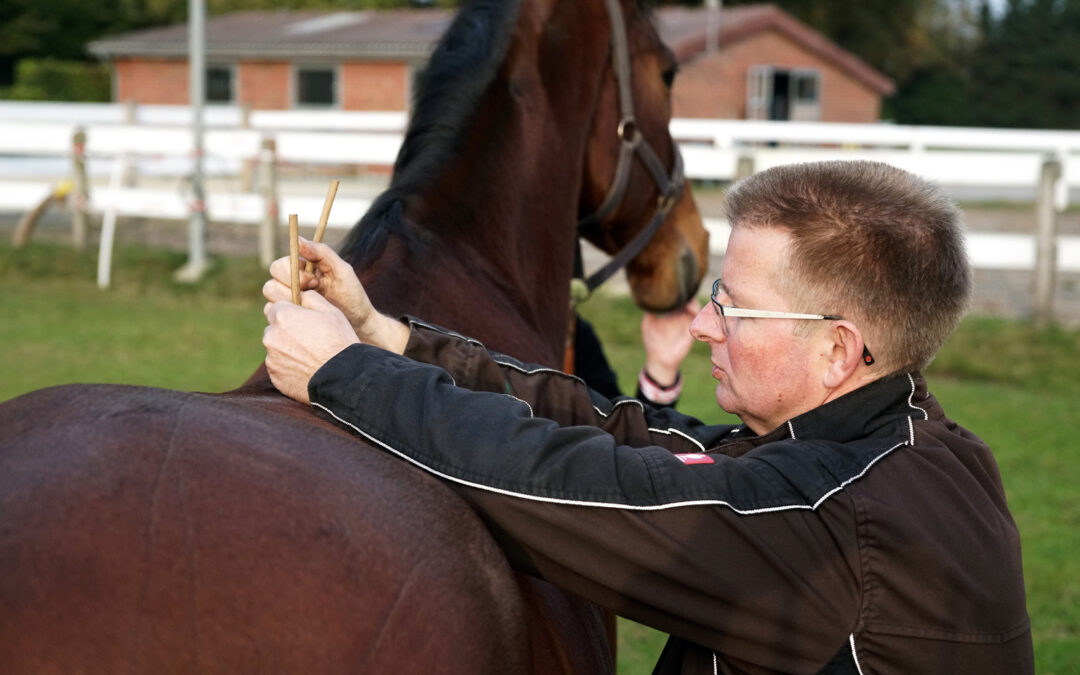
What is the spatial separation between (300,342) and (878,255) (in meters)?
0.88

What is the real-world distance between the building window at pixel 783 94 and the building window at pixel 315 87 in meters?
11.6

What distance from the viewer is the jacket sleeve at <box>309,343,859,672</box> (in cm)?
152

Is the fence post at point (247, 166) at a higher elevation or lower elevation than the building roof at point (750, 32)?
lower

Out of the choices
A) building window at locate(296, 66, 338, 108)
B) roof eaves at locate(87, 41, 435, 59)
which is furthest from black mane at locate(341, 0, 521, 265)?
building window at locate(296, 66, 338, 108)

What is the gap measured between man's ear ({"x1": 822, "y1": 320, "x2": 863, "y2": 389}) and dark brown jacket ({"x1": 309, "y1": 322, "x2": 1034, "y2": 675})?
16 centimetres

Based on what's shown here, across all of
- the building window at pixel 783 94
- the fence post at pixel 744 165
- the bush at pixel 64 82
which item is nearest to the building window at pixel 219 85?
the bush at pixel 64 82

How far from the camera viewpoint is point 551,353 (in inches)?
114

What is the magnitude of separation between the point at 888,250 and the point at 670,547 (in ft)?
1.85

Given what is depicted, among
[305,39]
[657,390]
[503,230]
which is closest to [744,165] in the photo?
[657,390]

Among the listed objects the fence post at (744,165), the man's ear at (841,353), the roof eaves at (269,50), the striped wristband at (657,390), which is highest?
the roof eaves at (269,50)

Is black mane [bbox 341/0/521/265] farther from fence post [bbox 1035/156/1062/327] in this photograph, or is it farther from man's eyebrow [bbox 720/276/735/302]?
fence post [bbox 1035/156/1062/327]

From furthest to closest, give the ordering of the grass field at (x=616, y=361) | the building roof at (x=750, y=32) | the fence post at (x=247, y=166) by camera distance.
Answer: the building roof at (x=750, y=32) → the fence post at (x=247, y=166) → the grass field at (x=616, y=361)

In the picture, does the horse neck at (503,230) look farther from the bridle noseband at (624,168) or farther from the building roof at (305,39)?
the building roof at (305,39)

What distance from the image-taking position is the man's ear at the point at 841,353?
173cm
